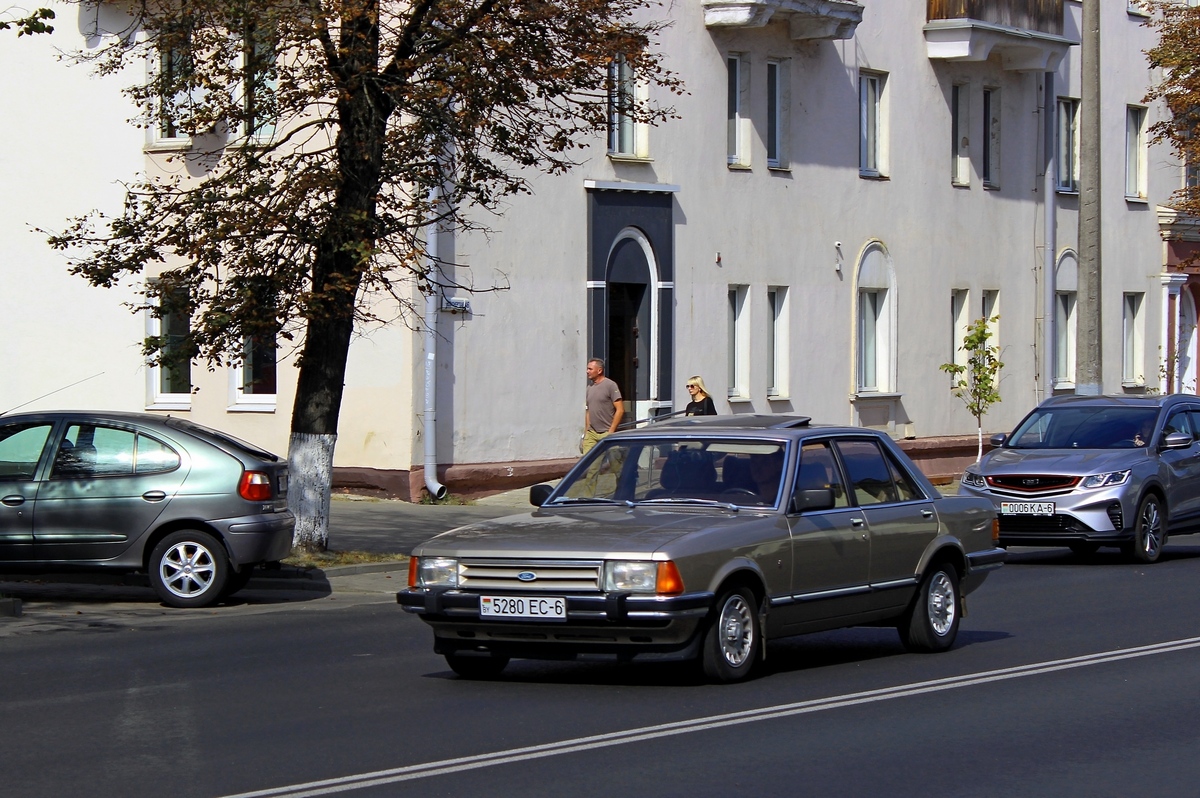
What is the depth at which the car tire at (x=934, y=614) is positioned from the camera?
11.3 metres

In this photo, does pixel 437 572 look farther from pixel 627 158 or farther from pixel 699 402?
pixel 627 158

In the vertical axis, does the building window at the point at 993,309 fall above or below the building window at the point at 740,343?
above

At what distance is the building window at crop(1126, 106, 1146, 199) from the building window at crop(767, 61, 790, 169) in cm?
1324

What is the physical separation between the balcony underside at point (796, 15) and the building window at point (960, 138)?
4689mm

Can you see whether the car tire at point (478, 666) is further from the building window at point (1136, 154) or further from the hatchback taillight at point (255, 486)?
the building window at point (1136, 154)

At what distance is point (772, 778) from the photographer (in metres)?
7.52

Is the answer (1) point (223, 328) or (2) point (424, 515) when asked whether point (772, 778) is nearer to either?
(1) point (223, 328)

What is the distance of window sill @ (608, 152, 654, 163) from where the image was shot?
2691cm

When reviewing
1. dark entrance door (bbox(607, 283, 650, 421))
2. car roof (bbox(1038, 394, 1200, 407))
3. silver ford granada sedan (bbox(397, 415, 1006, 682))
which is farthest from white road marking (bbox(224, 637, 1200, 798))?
dark entrance door (bbox(607, 283, 650, 421))

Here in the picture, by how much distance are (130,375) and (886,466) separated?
17.4 m

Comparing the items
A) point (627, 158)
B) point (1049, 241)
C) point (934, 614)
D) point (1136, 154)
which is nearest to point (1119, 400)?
point (934, 614)

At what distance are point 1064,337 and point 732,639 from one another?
30.2 meters

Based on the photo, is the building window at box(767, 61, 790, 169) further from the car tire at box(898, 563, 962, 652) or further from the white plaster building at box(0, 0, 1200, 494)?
the car tire at box(898, 563, 962, 652)

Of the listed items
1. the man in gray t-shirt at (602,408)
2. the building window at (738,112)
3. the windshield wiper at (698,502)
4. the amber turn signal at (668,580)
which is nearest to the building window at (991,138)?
the building window at (738,112)
